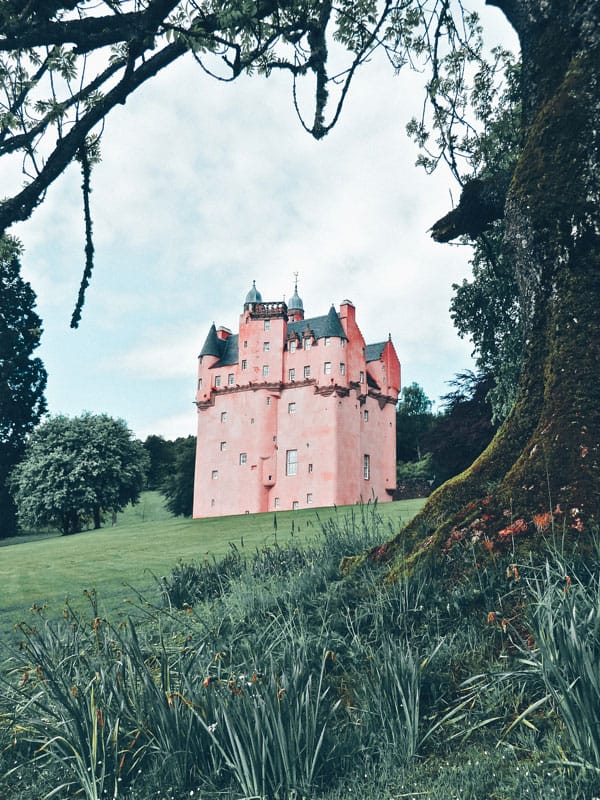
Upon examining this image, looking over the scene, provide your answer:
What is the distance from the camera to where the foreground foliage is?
2904 mm

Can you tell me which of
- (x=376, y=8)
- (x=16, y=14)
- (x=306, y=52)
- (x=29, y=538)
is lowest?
(x=29, y=538)

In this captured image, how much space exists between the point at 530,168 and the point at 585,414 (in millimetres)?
2129

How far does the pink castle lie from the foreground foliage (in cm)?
4169

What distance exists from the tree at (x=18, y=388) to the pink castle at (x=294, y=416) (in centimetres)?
1184

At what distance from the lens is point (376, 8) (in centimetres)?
919

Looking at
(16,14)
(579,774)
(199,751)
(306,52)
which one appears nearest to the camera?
(579,774)

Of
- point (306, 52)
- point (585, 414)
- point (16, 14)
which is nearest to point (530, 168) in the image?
point (585, 414)

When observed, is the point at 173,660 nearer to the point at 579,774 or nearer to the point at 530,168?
the point at 579,774

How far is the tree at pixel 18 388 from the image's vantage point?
45031 millimetres

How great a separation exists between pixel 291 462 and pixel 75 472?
47.6 feet

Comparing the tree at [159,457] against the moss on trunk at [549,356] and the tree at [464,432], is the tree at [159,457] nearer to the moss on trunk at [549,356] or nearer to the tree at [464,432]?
the tree at [464,432]

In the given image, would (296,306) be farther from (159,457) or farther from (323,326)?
(159,457)

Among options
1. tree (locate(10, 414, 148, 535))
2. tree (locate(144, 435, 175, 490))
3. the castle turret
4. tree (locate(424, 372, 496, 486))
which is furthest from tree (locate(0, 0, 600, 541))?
tree (locate(144, 435, 175, 490))

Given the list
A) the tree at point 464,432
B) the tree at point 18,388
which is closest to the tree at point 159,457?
the tree at point 18,388
